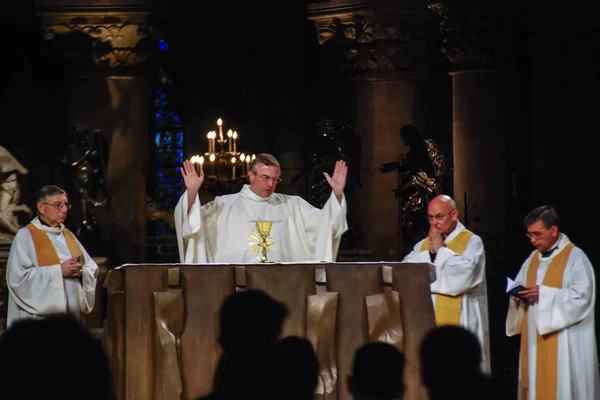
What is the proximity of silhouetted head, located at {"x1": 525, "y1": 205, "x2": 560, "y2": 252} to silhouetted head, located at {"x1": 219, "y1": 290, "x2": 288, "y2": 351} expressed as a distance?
137 inches

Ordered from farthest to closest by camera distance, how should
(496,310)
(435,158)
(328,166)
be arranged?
(328,166)
(435,158)
(496,310)

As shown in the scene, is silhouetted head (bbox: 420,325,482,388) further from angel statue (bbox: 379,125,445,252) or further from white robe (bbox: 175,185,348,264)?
angel statue (bbox: 379,125,445,252)

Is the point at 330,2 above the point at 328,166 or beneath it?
above

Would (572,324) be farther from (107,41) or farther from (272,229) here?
(107,41)

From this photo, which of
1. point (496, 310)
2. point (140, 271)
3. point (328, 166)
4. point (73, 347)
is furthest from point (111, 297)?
point (328, 166)

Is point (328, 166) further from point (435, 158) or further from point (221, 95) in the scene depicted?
point (221, 95)

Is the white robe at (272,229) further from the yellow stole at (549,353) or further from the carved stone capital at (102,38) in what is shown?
the carved stone capital at (102,38)

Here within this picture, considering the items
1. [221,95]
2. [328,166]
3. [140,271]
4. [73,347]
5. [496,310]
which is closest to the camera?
[73,347]

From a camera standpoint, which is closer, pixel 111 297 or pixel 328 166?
pixel 111 297

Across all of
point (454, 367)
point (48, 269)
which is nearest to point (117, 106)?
point (48, 269)

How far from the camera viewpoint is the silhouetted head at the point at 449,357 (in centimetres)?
446

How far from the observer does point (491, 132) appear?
15.1 meters

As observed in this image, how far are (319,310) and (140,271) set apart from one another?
95 centimetres

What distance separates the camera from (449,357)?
190 inches
